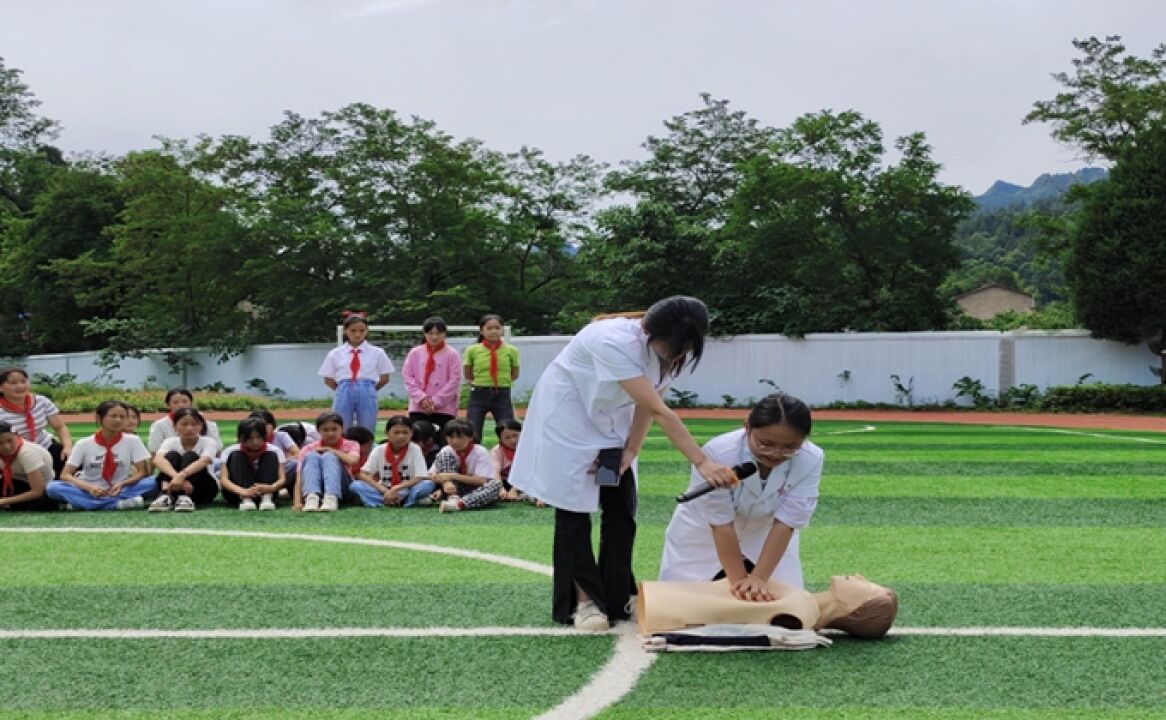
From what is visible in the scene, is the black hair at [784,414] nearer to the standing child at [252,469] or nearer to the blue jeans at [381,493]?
the blue jeans at [381,493]

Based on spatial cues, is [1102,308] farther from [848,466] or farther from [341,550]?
[341,550]

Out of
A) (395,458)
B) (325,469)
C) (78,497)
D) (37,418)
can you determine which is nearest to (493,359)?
(395,458)

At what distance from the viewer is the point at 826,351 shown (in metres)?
27.9

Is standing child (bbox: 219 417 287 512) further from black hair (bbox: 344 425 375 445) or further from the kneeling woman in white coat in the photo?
the kneeling woman in white coat

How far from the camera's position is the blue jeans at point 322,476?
9719 mm

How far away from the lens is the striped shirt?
9.70m

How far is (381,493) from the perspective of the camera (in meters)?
9.82

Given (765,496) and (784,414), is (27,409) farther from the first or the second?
(784,414)

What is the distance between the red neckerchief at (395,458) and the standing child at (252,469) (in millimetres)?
940

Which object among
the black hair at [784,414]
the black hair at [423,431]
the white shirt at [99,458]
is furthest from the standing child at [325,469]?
the black hair at [784,414]

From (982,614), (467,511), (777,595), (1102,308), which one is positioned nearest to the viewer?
(777,595)

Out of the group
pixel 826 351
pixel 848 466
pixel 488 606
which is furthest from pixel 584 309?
pixel 488 606

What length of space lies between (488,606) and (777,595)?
5.31 ft

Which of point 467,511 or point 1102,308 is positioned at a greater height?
point 1102,308
